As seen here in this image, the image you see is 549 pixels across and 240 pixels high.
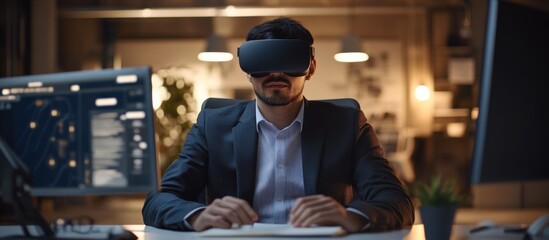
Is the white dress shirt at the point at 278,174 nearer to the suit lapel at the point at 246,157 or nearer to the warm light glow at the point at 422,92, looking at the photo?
the suit lapel at the point at 246,157

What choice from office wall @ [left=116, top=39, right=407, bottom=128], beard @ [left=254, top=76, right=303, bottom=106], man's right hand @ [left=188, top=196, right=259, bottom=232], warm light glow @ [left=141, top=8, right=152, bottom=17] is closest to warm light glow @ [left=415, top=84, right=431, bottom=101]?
office wall @ [left=116, top=39, right=407, bottom=128]

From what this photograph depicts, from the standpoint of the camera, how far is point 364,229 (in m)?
1.94

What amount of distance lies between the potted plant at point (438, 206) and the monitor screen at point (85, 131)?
0.55 metres

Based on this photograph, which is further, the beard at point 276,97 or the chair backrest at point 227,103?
Answer: the chair backrest at point 227,103

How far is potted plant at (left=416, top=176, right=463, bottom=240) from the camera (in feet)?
5.37

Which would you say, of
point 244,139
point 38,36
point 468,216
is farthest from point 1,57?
point 244,139

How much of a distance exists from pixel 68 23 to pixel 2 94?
983 cm

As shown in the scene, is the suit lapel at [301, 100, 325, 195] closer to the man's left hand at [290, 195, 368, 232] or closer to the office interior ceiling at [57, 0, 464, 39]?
the man's left hand at [290, 195, 368, 232]

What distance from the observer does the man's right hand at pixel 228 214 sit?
190cm

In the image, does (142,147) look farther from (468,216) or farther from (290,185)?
(468,216)

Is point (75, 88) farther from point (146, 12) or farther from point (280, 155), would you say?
point (146, 12)

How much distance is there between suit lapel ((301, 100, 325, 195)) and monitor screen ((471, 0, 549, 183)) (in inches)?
33.8

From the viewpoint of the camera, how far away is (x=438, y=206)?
1653 millimetres

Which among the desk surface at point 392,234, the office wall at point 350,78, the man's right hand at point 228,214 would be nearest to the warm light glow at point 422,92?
the office wall at point 350,78
